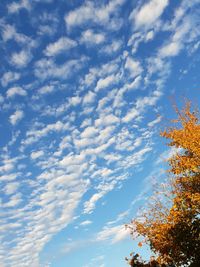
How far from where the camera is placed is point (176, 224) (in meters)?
35.7

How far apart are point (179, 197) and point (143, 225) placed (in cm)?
659

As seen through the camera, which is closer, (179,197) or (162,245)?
(179,197)

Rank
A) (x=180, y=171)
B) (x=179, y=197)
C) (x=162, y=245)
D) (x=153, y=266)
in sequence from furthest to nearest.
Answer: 1. (x=153, y=266)
2. (x=162, y=245)
3. (x=179, y=197)
4. (x=180, y=171)

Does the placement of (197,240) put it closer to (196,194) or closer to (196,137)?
(196,194)

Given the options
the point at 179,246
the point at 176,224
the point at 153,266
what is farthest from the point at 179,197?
the point at 153,266

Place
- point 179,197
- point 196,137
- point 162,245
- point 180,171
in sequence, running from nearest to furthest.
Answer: point 196,137
point 180,171
point 179,197
point 162,245

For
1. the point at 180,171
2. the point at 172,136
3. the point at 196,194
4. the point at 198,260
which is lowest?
the point at 198,260

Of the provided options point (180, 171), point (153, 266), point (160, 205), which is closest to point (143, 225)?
point (160, 205)

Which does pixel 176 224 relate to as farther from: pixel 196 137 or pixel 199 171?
pixel 196 137

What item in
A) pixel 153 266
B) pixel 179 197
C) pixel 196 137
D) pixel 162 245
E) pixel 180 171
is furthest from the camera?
pixel 153 266

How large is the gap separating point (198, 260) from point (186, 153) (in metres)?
10.8

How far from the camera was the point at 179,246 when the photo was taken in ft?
119

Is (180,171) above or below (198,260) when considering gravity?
above

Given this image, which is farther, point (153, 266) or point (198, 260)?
point (153, 266)
